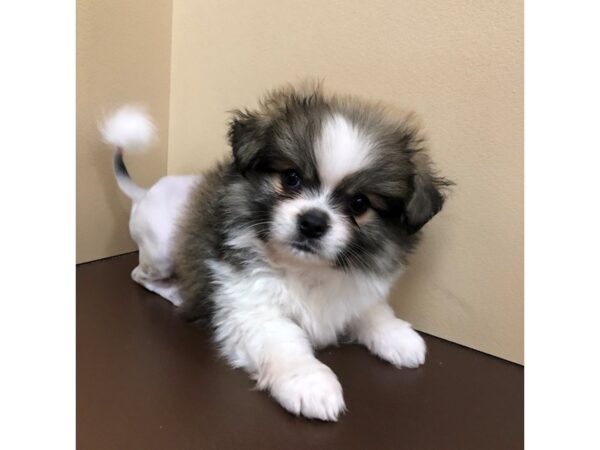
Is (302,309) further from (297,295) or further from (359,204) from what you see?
(359,204)

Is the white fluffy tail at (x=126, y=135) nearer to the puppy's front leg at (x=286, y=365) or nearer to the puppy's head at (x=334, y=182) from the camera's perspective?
the puppy's head at (x=334, y=182)

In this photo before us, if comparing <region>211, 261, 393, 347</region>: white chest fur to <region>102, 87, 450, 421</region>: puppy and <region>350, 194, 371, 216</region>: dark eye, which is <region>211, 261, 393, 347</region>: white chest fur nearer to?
Result: <region>102, 87, 450, 421</region>: puppy

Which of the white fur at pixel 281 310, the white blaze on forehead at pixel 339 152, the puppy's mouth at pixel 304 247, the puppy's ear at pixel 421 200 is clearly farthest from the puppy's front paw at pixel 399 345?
the white blaze on forehead at pixel 339 152

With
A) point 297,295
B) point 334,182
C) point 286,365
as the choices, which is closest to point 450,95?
point 334,182

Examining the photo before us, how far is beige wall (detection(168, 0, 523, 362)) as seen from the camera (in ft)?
5.52

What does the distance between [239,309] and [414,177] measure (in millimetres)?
700

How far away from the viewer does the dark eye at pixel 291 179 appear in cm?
156

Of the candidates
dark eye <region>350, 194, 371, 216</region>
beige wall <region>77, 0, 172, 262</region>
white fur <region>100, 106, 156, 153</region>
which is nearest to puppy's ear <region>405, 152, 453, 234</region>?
dark eye <region>350, 194, 371, 216</region>

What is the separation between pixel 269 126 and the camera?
162 centimetres

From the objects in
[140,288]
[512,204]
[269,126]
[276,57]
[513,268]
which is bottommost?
[140,288]

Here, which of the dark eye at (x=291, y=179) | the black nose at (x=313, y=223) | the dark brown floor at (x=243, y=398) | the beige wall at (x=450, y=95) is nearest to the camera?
the dark brown floor at (x=243, y=398)

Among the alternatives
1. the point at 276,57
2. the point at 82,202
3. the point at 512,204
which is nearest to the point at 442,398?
the point at 512,204

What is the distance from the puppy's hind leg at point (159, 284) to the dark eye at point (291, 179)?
81 cm

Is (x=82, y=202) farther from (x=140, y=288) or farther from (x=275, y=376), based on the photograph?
(x=275, y=376)
